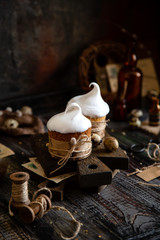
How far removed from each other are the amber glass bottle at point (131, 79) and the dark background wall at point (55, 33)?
489 mm

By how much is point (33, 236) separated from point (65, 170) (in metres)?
0.30

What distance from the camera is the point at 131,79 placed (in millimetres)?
2068

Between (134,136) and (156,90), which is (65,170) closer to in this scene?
(134,136)

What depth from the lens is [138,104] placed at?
2172 millimetres

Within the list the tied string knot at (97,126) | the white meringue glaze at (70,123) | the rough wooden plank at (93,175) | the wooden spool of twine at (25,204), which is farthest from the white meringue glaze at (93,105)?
the wooden spool of twine at (25,204)

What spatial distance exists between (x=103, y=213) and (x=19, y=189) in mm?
317

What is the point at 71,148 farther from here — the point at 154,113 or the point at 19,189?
the point at 154,113

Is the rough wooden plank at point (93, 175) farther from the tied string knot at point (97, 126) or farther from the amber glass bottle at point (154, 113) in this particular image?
the amber glass bottle at point (154, 113)

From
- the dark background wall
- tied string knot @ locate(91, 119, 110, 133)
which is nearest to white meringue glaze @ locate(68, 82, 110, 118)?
tied string knot @ locate(91, 119, 110, 133)

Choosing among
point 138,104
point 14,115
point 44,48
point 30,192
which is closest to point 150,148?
point 138,104

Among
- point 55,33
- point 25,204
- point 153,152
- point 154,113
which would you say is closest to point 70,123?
point 25,204

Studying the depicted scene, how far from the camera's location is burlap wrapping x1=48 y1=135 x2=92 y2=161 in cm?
123

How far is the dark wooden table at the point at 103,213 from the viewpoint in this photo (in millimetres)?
1066

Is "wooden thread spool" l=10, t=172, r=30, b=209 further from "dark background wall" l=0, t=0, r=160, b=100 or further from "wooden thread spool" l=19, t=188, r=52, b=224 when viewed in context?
"dark background wall" l=0, t=0, r=160, b=100
